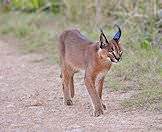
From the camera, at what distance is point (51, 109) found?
778cm

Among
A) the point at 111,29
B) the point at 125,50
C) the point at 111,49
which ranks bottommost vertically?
the point at 111,29

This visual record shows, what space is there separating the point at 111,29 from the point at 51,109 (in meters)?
5.24

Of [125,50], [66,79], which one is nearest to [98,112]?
[66,79]

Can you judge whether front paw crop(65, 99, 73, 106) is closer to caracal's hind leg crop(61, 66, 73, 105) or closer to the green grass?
caracal's hind leg crop(61, 66, 73, 105)

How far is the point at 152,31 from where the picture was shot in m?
11.4

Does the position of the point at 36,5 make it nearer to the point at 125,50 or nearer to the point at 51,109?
the point at 125,50

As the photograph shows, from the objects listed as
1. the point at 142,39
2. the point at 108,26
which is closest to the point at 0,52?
the point at 108,26

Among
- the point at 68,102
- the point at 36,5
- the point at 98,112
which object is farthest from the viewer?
the point at 36,5

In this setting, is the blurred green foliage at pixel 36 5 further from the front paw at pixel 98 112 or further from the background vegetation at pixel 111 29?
the front paw at pixel 98 112

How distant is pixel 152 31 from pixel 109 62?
4276mm

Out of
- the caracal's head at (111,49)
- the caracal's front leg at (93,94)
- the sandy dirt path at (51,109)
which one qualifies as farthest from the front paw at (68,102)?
the caracal's head at (111,49)

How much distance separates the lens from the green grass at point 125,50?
814cm

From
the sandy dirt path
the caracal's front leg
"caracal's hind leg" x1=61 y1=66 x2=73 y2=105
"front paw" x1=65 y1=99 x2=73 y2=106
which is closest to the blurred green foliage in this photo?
the sandy dirt path

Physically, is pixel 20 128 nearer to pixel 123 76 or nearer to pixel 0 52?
pixel 123 76
